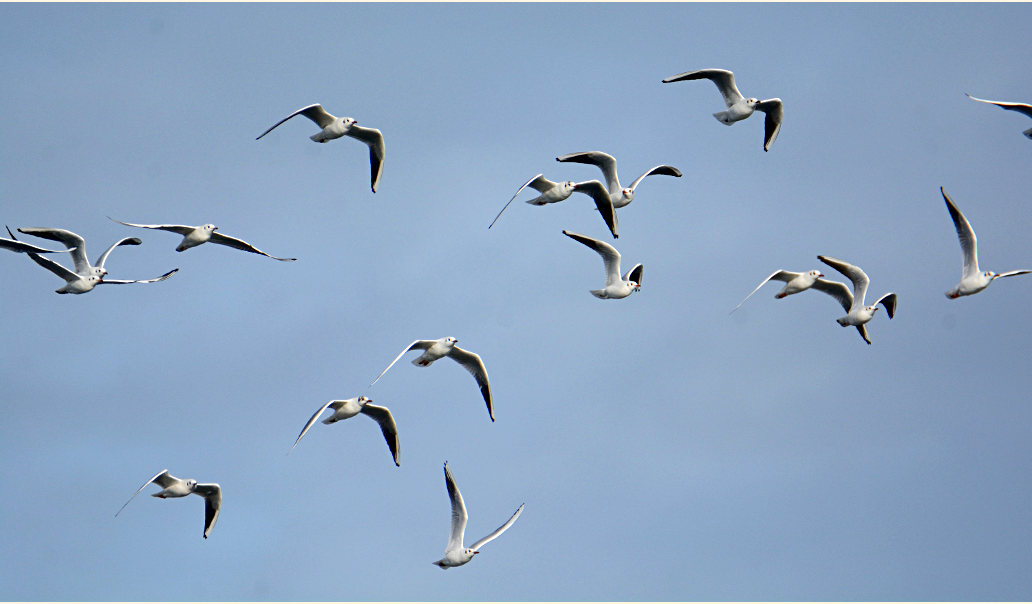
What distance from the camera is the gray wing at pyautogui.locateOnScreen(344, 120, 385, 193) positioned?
35.6 metres

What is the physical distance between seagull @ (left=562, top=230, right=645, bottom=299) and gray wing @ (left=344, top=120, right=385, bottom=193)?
189 inches

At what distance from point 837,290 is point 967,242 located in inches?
143

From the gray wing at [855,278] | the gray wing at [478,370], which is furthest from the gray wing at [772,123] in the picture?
the gray wing at [478,370]

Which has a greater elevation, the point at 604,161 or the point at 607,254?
the point at 604,161

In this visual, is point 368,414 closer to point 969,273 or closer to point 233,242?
point 233,242

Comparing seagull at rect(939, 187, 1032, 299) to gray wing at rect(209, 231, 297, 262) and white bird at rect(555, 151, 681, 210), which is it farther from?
gray wing at rect(209, 231, 297, 262)

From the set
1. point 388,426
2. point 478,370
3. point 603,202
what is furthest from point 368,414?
point 603,202

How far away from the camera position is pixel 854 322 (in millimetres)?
36500

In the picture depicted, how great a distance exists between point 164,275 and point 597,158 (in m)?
10.5

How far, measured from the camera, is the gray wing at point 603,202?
34969 millimetres

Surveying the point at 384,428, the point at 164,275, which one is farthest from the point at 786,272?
the point at 164,275

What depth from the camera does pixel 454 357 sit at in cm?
3559

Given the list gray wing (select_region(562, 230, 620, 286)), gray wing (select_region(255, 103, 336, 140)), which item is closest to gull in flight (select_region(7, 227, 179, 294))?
gray wing (select_region(255, 103, 336, 140))

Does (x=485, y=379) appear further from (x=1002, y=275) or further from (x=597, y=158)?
(x=1002, y=275)
